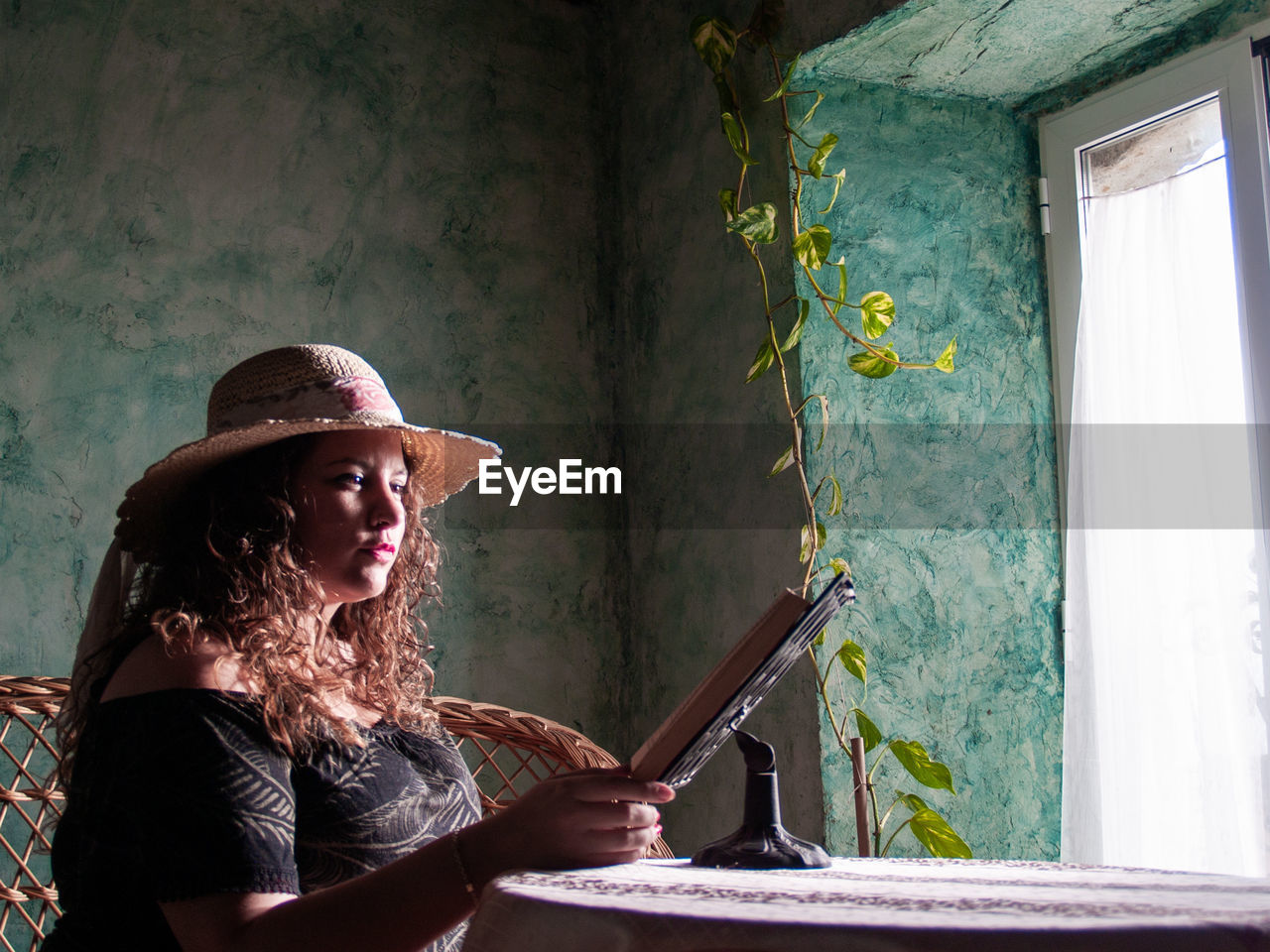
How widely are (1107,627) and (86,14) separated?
2292mm

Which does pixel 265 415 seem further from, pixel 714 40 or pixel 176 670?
pixel 714 40

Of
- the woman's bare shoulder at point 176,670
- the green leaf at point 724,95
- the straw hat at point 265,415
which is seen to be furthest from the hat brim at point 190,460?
the green leaf at point 724,95

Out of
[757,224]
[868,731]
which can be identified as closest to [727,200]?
[757,224]

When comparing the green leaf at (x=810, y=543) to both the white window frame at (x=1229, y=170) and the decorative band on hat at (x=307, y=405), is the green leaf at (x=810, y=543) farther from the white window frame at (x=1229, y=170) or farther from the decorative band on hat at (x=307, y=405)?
the decorative band on hat at (x=307, y=405)

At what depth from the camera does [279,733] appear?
3.87ft

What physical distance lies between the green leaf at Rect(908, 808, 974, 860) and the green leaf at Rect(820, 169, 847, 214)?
44.1 inches

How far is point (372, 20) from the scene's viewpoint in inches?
102

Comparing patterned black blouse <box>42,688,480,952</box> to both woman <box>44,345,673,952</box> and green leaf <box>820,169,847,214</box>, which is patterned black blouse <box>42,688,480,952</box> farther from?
green leaf <box>820,169,847,214</box>

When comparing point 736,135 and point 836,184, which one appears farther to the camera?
point 736,135

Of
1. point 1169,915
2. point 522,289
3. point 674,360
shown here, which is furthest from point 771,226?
point 1169,915

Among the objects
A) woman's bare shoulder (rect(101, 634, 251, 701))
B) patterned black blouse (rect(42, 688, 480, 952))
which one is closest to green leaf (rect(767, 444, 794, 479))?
patterned black blouse (rect(42, 688, 480, 952))

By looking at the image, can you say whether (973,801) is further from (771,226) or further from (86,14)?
(86,14)

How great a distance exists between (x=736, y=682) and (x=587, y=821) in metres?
0.19

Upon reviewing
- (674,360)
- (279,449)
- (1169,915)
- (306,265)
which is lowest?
(1169,915)
